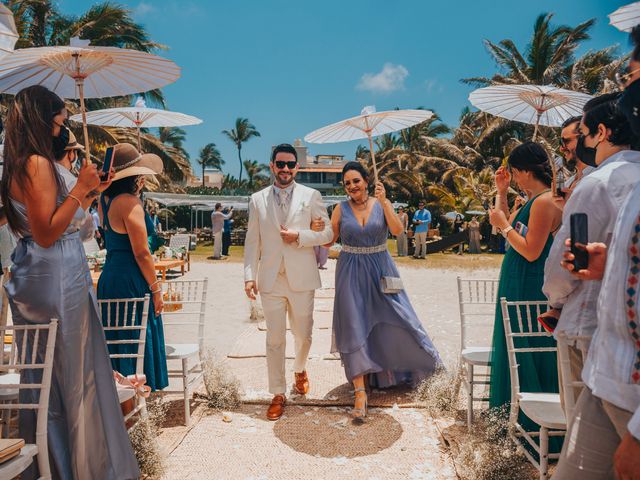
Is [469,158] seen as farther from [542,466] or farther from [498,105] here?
[542,466]

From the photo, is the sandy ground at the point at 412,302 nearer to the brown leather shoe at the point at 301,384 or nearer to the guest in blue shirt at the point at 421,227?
the brown leather shoe at the point at 301,384

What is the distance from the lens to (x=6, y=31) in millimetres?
3365

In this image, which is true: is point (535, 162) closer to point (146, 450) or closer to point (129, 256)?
point (129, 256)

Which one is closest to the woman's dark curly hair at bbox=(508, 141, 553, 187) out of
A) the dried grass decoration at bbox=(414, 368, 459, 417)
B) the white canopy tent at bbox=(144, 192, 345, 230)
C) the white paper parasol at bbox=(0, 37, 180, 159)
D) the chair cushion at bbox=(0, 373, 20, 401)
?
the dried grass decoration at bbox=(414, 368, 459, 417)

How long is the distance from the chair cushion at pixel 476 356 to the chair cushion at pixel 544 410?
2.80ft

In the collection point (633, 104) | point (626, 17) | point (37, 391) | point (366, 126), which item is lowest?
point (37, 391)

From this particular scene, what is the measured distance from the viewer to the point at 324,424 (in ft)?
13.5

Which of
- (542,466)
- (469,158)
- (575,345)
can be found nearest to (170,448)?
(542,466)

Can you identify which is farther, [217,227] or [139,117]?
[217,227]

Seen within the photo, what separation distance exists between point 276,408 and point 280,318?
75 cm

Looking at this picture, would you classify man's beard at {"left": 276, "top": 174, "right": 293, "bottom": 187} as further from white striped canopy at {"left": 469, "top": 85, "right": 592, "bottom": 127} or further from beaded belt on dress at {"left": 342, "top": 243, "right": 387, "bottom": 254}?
white striped canopy at {"left": 469, "top": 85, "right": 592, "bottom": 127}

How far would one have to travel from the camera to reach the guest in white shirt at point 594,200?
1.78 m

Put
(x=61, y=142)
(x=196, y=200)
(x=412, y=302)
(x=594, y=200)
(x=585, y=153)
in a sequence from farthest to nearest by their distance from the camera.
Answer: (x=196, y=200), (x=412, y=302), (x=61, y=142), (x=585, y=153), (x=594, y=200)

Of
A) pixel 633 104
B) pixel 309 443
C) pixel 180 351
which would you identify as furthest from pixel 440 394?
pixel 633 104
